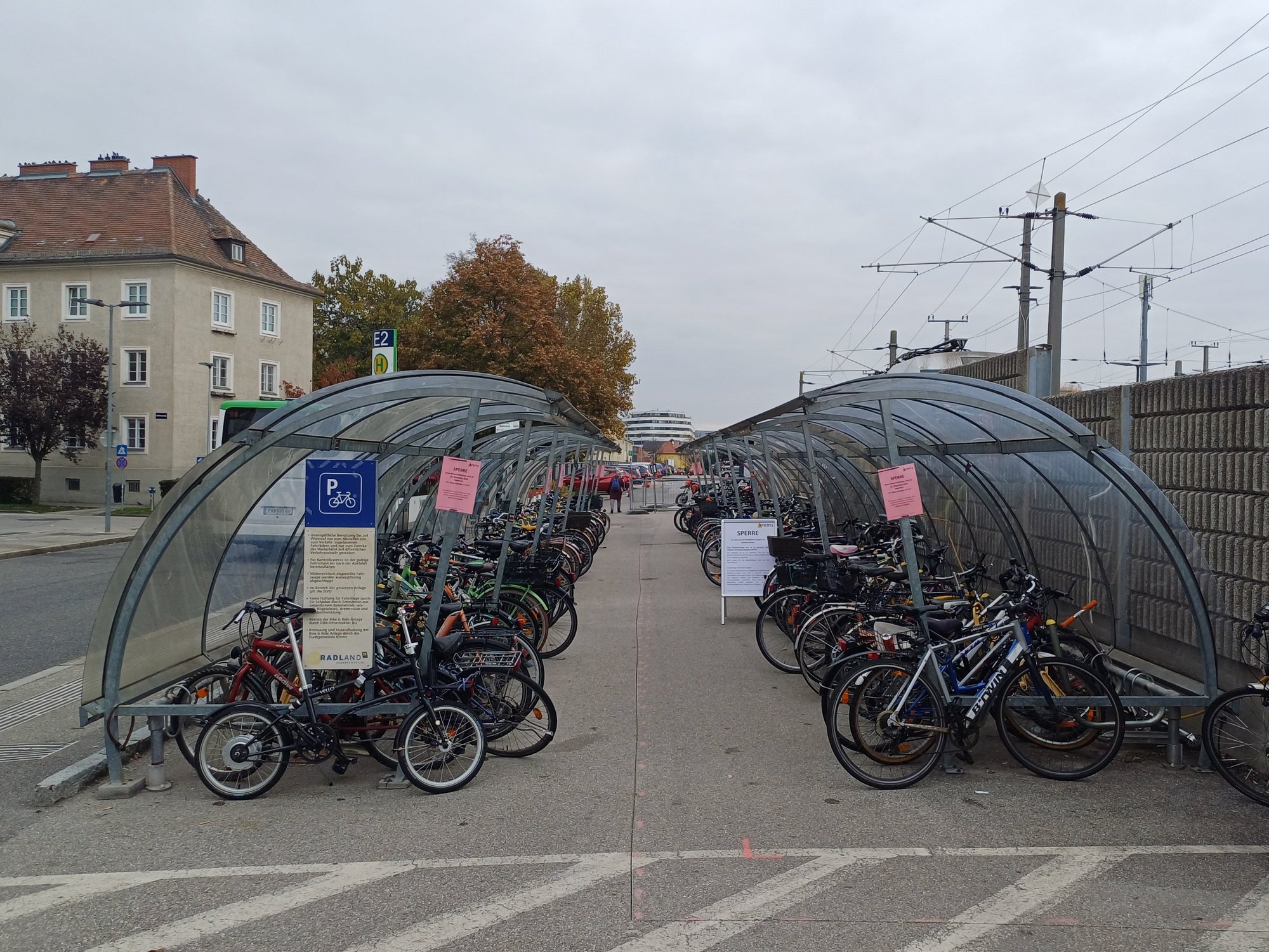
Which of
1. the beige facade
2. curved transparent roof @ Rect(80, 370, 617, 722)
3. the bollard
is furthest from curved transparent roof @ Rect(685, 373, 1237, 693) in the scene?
the beige facade

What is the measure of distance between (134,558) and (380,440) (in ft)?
11.8

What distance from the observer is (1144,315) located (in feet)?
82.5

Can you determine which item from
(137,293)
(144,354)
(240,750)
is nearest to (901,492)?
(240,750)

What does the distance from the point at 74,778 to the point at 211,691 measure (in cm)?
85

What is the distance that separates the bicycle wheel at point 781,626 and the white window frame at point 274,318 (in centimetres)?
3516

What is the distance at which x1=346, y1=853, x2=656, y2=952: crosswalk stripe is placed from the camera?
3.74 m

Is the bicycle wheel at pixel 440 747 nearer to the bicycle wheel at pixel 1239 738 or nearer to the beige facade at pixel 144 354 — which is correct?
the bicycle wheel at pixel 1239 738

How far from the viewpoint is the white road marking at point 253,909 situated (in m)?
3.78

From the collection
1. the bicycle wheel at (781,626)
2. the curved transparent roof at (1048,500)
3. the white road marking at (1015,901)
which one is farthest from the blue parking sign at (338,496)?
the bicycle wheel at (781,626)

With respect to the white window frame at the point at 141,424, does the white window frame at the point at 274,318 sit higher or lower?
higher

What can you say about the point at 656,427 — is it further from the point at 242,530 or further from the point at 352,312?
the point at 242,530

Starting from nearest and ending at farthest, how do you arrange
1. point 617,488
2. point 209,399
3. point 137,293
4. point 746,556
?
point 746,556, point 617,488, point 209,399, point 137,293

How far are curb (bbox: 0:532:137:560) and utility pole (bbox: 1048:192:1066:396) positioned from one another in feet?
48.8

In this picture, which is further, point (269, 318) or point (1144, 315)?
point (269, 318)
